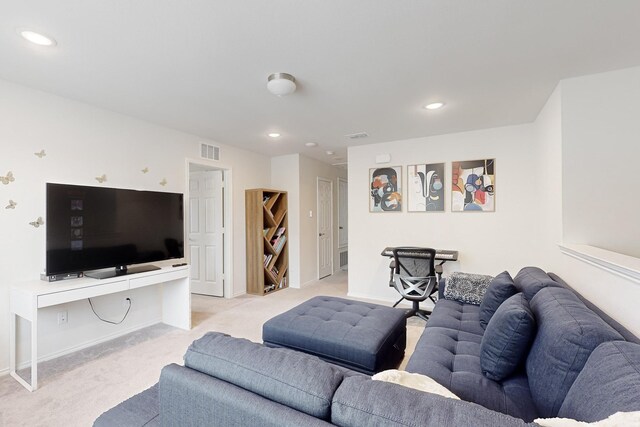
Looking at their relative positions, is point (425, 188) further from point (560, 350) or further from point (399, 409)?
point (399, 409)

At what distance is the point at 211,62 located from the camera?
6.67 feet

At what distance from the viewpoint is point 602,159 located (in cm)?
219

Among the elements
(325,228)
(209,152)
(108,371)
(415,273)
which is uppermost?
(209,152)

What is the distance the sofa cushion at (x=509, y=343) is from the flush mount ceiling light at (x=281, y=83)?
2063 mm

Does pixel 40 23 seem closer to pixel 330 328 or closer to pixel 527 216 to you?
pixel 330 328

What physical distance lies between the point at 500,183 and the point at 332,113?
230 cm

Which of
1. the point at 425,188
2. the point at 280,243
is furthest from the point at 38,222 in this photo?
the point at 425,188

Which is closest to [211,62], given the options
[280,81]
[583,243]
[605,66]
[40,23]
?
[280,81]

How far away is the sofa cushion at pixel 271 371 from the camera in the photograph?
0.81 metres

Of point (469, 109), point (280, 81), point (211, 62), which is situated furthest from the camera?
point (469, 109)

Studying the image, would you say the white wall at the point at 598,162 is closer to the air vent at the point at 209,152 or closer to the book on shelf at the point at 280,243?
the book on shelf at the point at 280,243

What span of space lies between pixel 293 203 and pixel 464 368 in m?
3.94

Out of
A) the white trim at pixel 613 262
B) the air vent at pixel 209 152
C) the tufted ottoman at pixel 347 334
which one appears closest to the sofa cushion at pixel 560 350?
the white trim at pixel 613 262

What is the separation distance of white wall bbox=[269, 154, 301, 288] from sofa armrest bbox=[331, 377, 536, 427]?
4.29 metres
